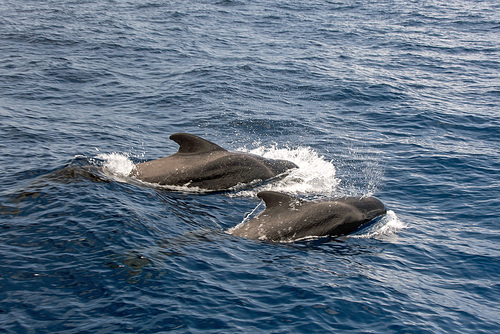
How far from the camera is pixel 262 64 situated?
27875 mm

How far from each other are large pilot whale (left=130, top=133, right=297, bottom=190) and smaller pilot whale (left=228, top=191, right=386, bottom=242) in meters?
2.44

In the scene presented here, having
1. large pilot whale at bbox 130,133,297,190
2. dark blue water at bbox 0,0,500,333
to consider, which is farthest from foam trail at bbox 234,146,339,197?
large pilot whale at bbox 130,133,297,190

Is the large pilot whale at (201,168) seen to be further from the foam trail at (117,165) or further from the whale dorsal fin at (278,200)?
the whale dorsal fin at (278,200)

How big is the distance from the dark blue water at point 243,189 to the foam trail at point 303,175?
3.3 inches

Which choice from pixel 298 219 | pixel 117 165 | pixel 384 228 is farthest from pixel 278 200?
pixel 117 165

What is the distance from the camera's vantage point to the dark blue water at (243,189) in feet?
29.9

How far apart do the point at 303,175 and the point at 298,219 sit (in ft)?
12.5

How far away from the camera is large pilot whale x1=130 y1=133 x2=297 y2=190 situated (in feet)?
46.9

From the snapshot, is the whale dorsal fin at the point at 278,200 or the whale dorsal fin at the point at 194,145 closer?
the whale dorsal fin at the point at 278,200

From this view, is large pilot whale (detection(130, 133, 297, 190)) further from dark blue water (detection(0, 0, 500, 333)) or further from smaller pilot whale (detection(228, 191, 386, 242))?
smaller pilot whale (detection(228, 191, 386, 242))

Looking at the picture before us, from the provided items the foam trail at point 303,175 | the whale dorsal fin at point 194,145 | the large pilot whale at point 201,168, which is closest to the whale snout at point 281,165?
the foam trail at point 303,175

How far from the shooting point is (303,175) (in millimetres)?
15625

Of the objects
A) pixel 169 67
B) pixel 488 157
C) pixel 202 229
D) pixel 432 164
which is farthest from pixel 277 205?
pixel 169 67

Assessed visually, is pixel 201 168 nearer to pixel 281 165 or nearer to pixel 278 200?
pixel 281 165
